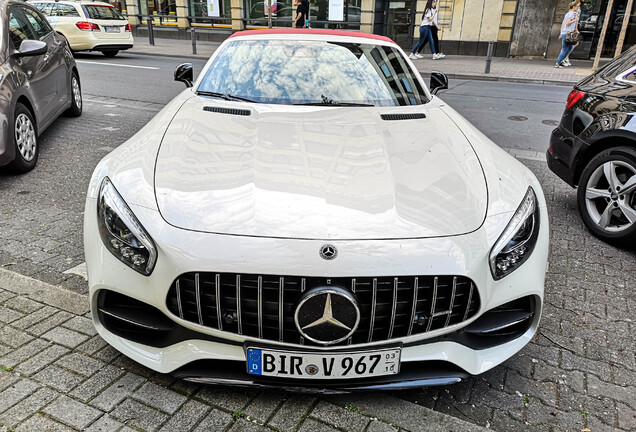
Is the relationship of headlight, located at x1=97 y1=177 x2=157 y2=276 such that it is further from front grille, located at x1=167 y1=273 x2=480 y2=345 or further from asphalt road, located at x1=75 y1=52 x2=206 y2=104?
asphalt road, located at x1=75 y1=52 x2=206 y2=104

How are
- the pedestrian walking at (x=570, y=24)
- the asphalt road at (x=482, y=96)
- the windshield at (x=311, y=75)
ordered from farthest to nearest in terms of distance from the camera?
the pedestrian walking at (x=570, y=24), the asphalt road at (x=482, y=96), the windshield at (x=311, y=75)

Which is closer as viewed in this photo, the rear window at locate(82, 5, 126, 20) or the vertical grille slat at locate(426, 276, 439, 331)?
the vertical grille slat at locate(426, 276, 439, 331)

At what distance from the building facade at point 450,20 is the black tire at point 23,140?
13.6 m

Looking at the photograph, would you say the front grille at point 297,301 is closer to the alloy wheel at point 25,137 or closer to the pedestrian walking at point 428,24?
the alloy wheel at point 25,137

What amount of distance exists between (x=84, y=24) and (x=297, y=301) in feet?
51.9

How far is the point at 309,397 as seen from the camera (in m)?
2.32

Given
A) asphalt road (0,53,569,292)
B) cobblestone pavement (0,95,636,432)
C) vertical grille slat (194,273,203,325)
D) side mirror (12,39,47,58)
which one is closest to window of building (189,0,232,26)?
asphalt road (0,53,569,292)

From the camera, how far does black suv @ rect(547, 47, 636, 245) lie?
393 cm

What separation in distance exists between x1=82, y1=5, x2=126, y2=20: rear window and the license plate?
1589cm

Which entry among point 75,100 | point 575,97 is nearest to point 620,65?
point 575,97

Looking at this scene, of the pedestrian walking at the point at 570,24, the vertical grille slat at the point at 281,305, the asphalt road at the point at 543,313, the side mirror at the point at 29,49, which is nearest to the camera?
the vertical grille slat at the point at 281,305

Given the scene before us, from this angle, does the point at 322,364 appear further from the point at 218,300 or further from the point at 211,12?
the point at 211,12

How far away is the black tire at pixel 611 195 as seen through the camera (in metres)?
3.91

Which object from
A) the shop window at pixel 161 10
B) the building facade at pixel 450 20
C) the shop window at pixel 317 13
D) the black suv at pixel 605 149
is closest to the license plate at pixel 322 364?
the black suv at pixel 605 149
